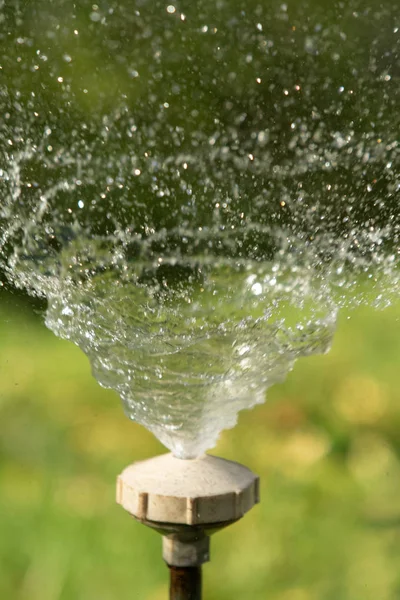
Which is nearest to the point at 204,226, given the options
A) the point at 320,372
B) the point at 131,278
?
the point at 131,278

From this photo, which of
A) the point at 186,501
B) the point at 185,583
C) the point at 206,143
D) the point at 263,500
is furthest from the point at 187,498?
the point at 206,143

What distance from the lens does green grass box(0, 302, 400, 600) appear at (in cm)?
152

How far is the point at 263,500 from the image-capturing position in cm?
157

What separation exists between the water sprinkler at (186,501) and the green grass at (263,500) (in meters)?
0.88

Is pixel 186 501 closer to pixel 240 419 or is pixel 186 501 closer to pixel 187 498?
pixel 187 498

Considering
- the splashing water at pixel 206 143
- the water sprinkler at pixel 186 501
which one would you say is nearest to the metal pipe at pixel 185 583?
the water sprinkler at pixel 186 501

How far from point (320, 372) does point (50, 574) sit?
790 mm

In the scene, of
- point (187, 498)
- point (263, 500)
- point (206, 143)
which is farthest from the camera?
point (206, 143)

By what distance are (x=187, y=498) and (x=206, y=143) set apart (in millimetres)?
1294

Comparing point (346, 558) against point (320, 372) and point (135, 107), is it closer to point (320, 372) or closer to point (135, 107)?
point (320, 372)

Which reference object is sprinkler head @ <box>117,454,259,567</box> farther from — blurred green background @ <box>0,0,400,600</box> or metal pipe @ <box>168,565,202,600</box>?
blurred green background @ <box>0,0,400,600</box>

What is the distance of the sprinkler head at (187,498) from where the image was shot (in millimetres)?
617

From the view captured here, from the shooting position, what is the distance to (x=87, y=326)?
81 cm

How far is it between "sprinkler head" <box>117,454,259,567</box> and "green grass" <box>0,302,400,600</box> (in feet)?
2.94
